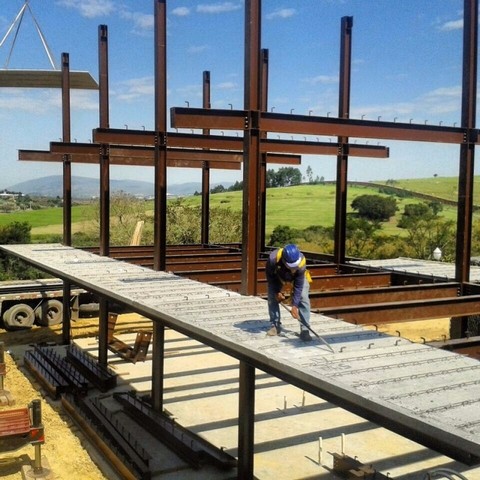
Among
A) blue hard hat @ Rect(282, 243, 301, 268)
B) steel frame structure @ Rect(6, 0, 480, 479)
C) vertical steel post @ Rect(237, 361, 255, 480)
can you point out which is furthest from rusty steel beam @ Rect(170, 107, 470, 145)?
A: vertical steel post @ Rect(237, 361, 255, 480)

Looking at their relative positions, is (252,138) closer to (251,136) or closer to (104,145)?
(251,136)

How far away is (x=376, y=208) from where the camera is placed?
65375 millimetres

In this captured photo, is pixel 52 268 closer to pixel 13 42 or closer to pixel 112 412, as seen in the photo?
pixel 112 412

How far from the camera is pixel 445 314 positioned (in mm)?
10500

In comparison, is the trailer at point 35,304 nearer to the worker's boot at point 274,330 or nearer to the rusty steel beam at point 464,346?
the worker's boot at point 274,330

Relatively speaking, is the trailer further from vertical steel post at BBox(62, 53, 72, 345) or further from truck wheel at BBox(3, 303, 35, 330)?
vertical steel post at BBox(62, 53, 72, 345)

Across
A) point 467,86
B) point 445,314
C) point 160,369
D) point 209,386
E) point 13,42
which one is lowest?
point 209,386

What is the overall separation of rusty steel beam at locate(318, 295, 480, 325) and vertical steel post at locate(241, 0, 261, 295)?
5.54ft

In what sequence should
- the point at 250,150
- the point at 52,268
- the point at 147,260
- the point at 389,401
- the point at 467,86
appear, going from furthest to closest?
1. the point at 147,260
2. the point at 52,268
3. the point at 467,86
4. the point at 250,150
5. the point at 389,401

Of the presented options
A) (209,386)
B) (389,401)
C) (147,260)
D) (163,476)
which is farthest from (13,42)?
(389,401)

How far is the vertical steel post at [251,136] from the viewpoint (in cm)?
961

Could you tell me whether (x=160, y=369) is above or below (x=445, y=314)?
below

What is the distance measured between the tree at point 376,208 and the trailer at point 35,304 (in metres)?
47.5

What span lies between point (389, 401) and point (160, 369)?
8117 mm
